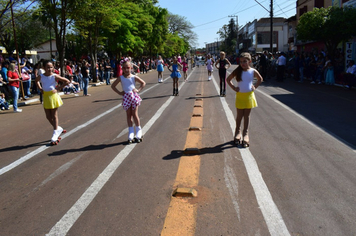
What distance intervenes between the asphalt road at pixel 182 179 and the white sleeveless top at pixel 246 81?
42.8 inches

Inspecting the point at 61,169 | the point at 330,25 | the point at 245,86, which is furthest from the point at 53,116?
the point at 330,25

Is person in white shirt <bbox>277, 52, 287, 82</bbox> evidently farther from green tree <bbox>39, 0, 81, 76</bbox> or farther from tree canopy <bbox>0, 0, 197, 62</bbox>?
green tree <bbox>39, 0, 81, 76</bbox>

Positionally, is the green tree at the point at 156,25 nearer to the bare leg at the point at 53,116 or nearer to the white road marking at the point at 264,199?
the bare leg at the point at 53,116

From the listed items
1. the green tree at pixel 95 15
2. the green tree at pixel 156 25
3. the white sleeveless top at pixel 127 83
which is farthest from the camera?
the green tree at pixel 156 25

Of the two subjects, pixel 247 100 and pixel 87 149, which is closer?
pixel 247 100

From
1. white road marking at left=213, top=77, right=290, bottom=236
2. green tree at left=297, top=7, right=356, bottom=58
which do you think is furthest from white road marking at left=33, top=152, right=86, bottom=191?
green tree at left=297, top=7, right=356, bottom=58

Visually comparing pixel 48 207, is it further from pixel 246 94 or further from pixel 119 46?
pixel 119 46

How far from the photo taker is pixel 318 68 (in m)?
18.9

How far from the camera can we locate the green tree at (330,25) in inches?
712

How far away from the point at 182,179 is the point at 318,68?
16.8 metres

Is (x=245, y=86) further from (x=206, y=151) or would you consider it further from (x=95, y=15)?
(x=95, y=15)

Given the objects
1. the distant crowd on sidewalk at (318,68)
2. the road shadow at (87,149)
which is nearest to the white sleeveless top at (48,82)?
the road shadow at (87,149)

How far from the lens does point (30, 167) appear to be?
545cm

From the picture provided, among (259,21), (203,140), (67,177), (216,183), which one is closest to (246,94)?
(203,140)
